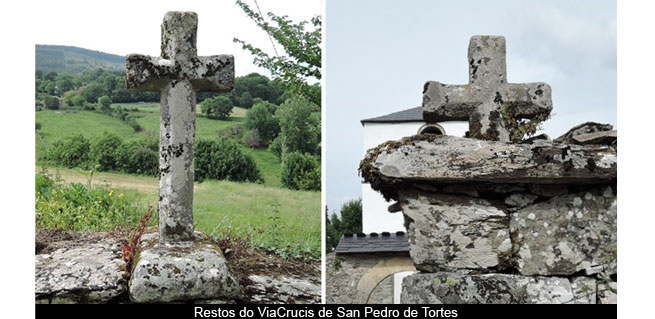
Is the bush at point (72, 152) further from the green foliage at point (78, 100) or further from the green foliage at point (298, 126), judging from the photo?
the green foliage at point (298, 126)

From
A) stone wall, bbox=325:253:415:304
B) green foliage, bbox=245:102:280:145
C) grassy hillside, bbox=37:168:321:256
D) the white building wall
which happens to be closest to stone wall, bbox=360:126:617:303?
grassy hillside, bbox=37:168:321:256

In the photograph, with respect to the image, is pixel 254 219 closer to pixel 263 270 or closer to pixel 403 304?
pixel 263 270

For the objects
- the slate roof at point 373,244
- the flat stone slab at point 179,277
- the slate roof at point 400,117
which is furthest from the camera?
the slate roof at point 400,117

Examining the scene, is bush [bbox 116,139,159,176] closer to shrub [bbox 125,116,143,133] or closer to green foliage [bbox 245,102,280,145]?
shrub [bbox 125,116,143,133]

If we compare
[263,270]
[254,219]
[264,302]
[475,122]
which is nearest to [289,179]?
[254,219]

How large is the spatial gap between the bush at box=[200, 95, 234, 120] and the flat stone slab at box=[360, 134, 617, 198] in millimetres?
10182

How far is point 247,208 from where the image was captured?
928 centimetres

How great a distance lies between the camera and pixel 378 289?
9.17 metres

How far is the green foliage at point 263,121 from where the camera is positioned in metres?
12.5

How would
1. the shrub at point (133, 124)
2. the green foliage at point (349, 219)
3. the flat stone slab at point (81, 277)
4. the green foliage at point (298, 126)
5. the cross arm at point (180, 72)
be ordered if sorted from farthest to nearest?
the green foliage at point (349, 219)
the green foliage at point (298, 126)
the shrub at point (133, 124)
the cross arm at point (180, 72)
the flat stone slab at point (81, 277)

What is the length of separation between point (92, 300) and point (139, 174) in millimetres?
5439

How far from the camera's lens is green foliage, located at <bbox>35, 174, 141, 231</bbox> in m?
6.38

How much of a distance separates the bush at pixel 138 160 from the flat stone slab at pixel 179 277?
5290 mm

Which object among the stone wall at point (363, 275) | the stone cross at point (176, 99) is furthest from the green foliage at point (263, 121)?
the stone cross at point (176, 99)
